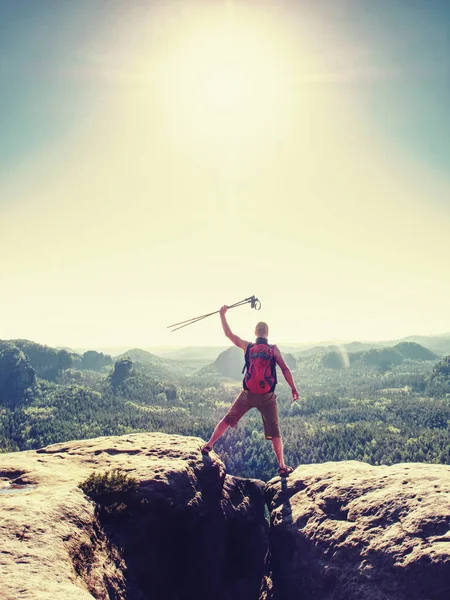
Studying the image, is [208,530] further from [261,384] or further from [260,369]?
[260,369]

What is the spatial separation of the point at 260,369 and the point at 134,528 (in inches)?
277

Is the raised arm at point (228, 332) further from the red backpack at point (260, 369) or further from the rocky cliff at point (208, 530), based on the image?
the rocky cliff at point (208, 530)

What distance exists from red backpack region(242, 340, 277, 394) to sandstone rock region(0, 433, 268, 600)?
Answer: 172 inches

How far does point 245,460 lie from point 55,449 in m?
162

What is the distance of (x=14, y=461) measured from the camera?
Result: 14.0 metres

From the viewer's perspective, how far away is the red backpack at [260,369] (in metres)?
14.4

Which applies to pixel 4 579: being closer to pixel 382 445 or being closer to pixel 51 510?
pixel 51 510

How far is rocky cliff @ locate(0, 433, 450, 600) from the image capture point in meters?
9.02

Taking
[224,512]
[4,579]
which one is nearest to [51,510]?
[4,579]

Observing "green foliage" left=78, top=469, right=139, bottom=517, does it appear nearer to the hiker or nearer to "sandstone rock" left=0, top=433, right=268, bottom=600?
"sandstone rock" left=0, top=433, right=268, bottom=600

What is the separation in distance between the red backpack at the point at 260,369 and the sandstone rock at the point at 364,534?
15.2 ft

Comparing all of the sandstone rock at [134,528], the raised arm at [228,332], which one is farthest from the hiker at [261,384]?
the sandstone rock at [134,528]

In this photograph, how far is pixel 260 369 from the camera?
14.4 metres

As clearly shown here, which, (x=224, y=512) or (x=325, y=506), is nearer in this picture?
(x=325, y=506)
